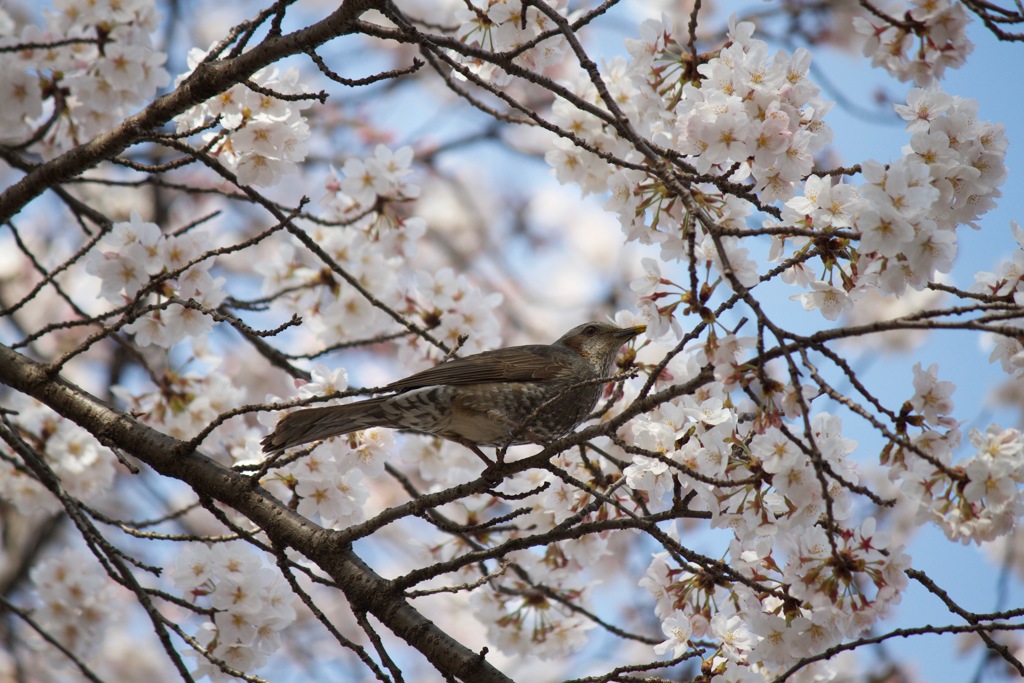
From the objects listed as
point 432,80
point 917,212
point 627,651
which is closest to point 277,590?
point 917,212

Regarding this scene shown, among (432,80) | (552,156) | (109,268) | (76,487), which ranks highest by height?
(432,80)

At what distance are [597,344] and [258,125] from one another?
1817mm

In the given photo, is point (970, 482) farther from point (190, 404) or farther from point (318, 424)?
point (190, 404)

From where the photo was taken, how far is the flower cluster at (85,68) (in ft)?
11.6

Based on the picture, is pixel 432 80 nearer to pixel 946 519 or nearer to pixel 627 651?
pixel 627 651

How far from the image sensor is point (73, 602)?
432cm

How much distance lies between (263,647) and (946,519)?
2.19 m

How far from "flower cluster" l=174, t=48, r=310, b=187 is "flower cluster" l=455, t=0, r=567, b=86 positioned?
2.38ft

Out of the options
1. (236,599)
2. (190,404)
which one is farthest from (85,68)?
(236,599)

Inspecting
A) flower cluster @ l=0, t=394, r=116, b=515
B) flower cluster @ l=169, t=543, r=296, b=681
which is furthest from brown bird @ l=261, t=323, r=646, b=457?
flower cluster @ l=0, t=394, r=116, b=515

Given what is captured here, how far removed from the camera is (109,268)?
3.22 meters

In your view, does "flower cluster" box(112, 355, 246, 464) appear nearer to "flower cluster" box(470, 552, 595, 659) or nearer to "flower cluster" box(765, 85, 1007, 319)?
"flower cluster" box(470, 552, 595, 659)

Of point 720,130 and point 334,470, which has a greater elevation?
point 720,130

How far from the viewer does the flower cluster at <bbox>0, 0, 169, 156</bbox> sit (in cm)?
355
